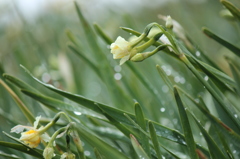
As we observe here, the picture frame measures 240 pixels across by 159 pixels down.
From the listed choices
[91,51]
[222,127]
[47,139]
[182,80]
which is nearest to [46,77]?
[91,51]

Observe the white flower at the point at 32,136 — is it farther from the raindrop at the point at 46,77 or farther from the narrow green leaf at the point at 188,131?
the raindrop at the point at 46,77

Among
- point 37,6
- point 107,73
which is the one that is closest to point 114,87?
point 107,73

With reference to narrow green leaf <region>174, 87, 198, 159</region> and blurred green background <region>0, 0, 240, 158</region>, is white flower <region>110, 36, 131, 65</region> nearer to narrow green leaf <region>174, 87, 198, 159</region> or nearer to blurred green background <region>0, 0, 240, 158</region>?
narrow green leaf <region>174, 87, 198, 159</region>

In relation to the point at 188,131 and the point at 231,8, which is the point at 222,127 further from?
the point at 231,8

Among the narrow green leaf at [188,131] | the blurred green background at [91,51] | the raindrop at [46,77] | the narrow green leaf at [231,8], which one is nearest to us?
the narrow green leaf at [188,131]

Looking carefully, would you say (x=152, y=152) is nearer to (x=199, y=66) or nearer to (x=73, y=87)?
(x=199, y=66)

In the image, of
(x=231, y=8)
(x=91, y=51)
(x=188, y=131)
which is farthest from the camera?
(x=91, y=51)

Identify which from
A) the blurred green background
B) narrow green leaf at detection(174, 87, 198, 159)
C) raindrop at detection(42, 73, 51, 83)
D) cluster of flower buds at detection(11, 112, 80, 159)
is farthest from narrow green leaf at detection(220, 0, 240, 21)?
raindrop at detection(42, 73, 51, 83)

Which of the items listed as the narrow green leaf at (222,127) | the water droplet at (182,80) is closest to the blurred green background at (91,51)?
the water droplet at (182,80)
